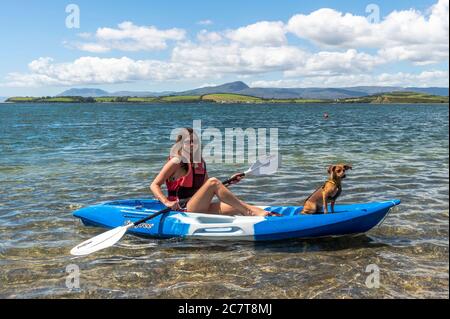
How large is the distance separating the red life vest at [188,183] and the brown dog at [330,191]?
7.03 feet

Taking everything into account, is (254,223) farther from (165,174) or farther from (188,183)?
(165,174)

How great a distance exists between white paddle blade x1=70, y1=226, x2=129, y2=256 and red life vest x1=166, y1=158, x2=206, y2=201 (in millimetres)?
1213

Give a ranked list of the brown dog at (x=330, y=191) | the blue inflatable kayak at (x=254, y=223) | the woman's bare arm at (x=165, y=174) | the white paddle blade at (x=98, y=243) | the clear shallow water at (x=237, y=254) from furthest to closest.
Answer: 1. the woman's bare arm at (x=165, y=174)
2. the brown dog at (x=330, y=191)
3. the blue inflatable kayak at (x=254, y=223)
4. the white paddle blade at (x=98, y=243)
5. the clear shallow water at (x=237, y=254)

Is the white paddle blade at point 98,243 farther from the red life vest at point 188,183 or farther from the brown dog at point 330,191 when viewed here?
the brown dog at point 330,191

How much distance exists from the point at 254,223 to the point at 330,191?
4.92 feet

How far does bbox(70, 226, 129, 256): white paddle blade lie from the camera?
7.48 meters

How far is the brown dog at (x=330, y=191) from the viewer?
8039mm

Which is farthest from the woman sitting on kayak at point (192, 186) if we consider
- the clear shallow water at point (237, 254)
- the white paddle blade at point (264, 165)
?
the white paddle blade at point (264, 165)

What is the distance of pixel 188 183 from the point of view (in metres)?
8.74

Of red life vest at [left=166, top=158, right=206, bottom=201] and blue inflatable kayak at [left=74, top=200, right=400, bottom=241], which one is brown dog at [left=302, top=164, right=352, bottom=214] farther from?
red life vest at [left=166, top=158, right=206, bottom=201]

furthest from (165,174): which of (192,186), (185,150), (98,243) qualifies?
(98,243)
